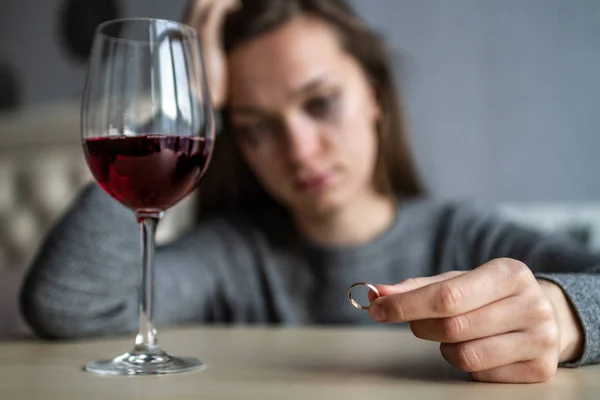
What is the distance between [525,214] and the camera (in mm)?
1460

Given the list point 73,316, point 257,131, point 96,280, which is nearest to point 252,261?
point 257,131

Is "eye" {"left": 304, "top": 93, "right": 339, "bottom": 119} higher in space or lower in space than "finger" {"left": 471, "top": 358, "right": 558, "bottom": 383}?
higher

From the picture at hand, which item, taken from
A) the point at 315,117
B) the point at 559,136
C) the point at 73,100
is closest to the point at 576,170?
Answer: the point at 559,136

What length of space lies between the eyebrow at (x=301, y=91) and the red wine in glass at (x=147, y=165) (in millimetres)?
897

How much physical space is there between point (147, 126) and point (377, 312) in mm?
263

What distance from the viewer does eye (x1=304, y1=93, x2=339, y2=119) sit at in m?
1.50

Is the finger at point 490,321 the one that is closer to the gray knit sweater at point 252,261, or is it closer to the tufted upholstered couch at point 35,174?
the gray knit sweater at point 252,261

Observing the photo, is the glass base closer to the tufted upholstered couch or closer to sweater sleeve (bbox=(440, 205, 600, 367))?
sweater sleeve (bbox=(440, 205, 600, 367))

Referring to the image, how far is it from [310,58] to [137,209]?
0.99m

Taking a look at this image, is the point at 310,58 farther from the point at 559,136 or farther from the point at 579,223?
the point at 579,223

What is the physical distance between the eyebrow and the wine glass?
0.88 metres

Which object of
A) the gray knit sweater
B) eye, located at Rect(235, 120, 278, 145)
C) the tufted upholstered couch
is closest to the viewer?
the gray knit sweater

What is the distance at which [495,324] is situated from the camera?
0.52 meters

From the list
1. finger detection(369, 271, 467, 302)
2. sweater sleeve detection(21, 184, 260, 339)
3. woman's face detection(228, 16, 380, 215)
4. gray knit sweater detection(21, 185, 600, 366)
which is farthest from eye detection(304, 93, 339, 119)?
finger detection(369, 271, 467, 302)
